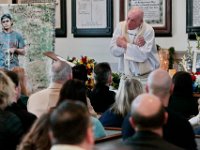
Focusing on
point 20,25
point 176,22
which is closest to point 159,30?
point 176,22

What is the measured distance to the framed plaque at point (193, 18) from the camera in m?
8.04

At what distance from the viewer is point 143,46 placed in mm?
7129

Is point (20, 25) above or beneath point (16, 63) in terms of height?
above

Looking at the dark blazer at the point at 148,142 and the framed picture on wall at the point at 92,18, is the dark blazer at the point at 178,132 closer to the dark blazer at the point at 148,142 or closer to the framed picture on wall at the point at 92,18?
the dark blazer at the point at 148,142

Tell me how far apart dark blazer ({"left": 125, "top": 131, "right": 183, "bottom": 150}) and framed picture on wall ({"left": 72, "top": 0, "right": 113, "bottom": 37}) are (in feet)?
20.5

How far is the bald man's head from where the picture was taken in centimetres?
264

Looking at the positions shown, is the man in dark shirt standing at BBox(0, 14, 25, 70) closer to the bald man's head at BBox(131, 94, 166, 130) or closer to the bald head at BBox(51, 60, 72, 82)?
the bald head at BBox(51, 60, 72, 82)

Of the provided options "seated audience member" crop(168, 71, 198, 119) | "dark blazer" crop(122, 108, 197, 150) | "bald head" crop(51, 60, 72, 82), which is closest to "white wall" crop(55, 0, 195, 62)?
"seated audience member" crop(168, 71, 198, 119)

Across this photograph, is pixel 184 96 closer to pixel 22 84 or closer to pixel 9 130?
pixel 22 84

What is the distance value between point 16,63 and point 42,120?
5.58 meters

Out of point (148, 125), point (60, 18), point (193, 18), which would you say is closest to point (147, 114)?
point (148, 125)

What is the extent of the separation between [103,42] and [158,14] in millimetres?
1046

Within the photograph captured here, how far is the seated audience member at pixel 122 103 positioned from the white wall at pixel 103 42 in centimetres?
363

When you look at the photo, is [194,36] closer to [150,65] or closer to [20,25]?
[150,65]
